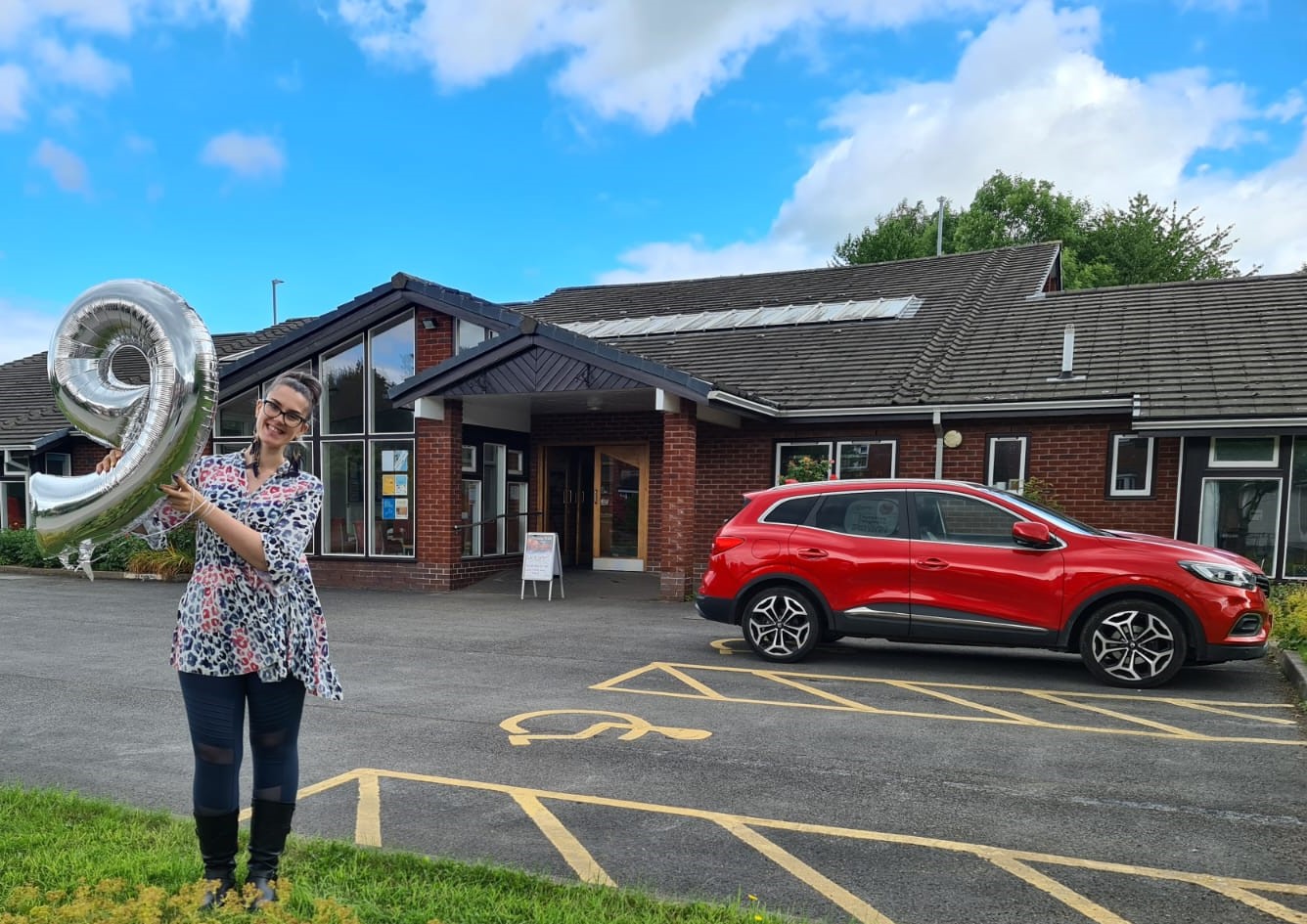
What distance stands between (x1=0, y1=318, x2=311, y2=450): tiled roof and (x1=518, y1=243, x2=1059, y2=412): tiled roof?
254 inches

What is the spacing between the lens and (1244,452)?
438 inches

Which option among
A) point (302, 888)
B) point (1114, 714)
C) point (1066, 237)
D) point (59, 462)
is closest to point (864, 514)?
point (1114, 714)

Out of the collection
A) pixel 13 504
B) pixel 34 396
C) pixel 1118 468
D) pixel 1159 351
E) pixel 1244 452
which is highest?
pixel 1159 351

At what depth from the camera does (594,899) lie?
324 centimetres

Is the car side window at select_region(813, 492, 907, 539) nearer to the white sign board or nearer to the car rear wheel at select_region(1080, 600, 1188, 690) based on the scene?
the car rear wheel at select_region(1080, 600, 1188, 690)

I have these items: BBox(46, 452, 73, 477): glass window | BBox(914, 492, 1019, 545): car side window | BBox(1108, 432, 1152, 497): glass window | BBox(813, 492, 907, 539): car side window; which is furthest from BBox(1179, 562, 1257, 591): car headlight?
BBox(46, 452, 73, 477): glass window

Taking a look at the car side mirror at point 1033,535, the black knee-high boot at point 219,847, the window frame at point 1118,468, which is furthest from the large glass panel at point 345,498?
the black knee-high boot at point 219,847

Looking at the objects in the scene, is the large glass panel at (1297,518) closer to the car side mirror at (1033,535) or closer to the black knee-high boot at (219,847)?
the car side mirror at (1033,535)

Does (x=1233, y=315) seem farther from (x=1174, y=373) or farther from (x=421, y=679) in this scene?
(x=421, y=679)

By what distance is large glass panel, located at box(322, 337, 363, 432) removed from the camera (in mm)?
14656

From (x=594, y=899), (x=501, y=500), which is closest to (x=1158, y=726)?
(x=594, y=899)

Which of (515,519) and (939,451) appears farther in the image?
(515,519)

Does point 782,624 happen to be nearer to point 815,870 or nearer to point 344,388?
point 815,870

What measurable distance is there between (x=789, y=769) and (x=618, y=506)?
1123 centimetres
